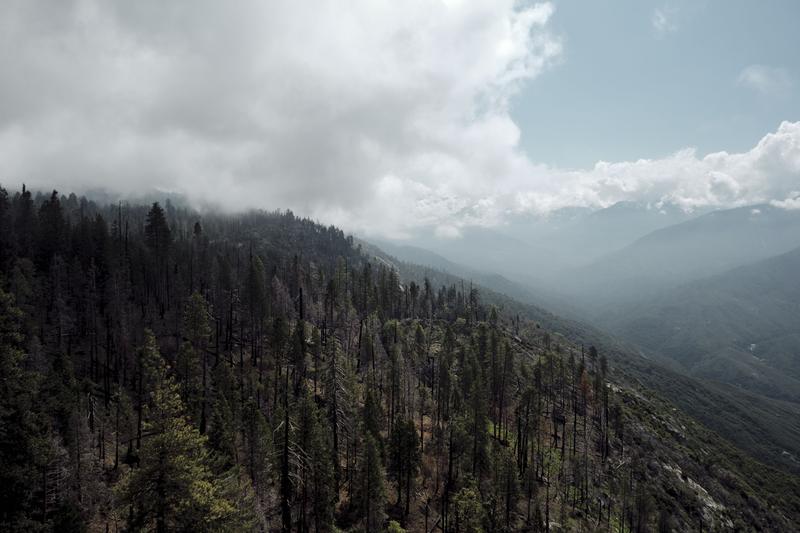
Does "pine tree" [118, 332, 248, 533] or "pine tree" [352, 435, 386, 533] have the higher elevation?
"pine tree" [118, 332, 248, 533]

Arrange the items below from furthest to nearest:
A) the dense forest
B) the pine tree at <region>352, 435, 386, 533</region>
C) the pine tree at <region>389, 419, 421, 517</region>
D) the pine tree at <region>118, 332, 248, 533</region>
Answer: the pine tree at <region>389, 419, 421, 517</region>
the pine tree at <region>352, 435, 386, 533</region>
the dense forest
the pine tree at <region>118, 332, 248, 533</region>

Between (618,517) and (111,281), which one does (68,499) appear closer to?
(111,281)

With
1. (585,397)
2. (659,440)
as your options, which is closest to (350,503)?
(585,397)

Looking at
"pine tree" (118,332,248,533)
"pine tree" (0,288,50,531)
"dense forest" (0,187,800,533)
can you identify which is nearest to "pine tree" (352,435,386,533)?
"dense forest" (0,187,800,533)

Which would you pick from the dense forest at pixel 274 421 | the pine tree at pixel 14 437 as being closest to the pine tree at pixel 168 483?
the dense forest at pixel 274 421

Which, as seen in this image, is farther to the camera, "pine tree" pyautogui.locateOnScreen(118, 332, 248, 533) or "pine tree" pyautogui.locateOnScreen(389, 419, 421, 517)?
"pine tree" pyautogui.locateOnScreen(389, 419, 421, 517)

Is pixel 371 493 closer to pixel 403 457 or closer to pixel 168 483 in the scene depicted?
pixel 403 457

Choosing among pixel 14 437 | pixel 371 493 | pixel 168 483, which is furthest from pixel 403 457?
pixel 14 437

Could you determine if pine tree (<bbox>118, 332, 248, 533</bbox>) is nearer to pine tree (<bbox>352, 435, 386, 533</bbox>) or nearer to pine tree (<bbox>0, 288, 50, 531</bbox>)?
pine tree (<bbox>0, 288, 50, 531</bbox>)

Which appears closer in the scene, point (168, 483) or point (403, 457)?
point (168, 483)

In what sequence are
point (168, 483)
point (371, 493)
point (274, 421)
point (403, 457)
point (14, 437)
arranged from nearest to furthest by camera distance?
point (168, 483) → point (14, 437) → point (371, 493) → point (274, 421) → point (403, 457)
